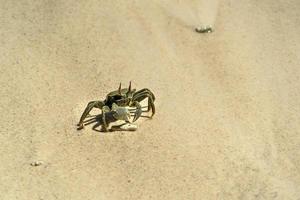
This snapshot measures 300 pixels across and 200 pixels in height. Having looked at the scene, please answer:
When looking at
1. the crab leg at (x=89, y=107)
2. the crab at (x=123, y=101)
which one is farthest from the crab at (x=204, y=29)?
the crab leg at (x=89, y=107)

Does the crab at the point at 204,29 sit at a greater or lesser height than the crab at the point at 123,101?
greater

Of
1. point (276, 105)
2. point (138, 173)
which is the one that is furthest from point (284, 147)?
point (138, 173)

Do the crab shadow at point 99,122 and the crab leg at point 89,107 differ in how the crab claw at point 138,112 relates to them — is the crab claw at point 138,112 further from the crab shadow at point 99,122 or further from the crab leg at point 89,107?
the crab leg at point 89,107

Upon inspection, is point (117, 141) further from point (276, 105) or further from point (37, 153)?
point (276, 105)

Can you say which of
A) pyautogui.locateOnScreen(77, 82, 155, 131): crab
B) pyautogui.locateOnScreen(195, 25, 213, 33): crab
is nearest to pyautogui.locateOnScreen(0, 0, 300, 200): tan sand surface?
pyautogui.locateOnScreen(195, 25, 213, 33): crab

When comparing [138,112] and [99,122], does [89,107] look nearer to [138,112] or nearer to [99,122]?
[99,122]

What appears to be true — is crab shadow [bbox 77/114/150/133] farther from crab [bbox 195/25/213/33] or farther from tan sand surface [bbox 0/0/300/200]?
crab [bbox 195/25/213/33]
